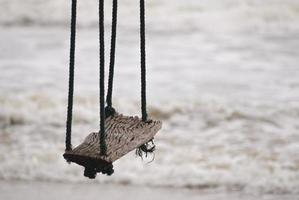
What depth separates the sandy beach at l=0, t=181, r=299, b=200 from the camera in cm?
375

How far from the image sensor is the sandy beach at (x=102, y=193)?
375 cm

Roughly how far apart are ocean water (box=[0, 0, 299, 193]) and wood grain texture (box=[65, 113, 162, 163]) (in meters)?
1.55

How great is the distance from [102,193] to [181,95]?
9.49ft

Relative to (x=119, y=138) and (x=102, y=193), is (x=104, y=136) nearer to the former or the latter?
(x=119, y=138)

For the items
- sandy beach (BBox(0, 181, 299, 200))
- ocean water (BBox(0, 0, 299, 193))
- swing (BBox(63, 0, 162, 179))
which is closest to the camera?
swing (BBox(63, 0, 162, 179))

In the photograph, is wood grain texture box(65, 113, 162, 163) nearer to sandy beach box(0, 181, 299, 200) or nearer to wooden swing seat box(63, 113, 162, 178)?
wooden swing seat box(63, 113, 162, 178)

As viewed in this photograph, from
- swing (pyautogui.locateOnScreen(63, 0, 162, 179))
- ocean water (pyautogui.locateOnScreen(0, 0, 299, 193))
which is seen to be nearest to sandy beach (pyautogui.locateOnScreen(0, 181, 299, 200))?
ocean water (pyautogui.locateOnScreen(0, 0, 299, 193))

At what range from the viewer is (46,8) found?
13.8 meters

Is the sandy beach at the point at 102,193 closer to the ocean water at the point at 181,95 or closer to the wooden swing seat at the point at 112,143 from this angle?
the ocean water at the point at 181,95

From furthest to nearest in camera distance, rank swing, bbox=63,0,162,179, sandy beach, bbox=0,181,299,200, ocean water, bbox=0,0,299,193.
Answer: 1. ocean water, bbox=0,0,299,193
2. sandy beach, bbox=0,181,299,200
3. swing, bbox=63,0,162,179

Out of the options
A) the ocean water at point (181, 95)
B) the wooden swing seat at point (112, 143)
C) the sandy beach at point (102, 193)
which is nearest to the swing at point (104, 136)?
the wooden swing seat at point (112, 143)

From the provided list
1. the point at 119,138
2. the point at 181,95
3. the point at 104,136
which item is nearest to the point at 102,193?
the point at 119,138

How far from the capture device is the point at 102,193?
150 inches

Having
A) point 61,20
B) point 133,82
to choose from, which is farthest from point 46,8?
point 133,82
